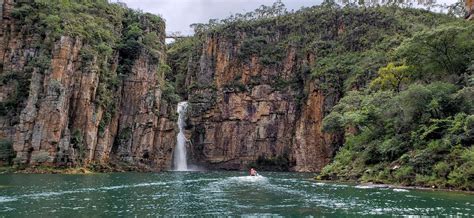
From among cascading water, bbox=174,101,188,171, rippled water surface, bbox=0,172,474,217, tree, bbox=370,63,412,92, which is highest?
tree, bbox=370,63,412,92

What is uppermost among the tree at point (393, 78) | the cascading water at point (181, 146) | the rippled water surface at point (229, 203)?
the tree at point (393, 78)

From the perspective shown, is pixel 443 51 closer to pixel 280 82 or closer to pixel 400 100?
pixel 400 100

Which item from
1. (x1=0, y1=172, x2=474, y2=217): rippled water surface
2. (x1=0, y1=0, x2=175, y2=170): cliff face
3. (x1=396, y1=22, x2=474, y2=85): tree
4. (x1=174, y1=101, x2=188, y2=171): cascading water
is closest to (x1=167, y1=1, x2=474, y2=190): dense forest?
(x1=396, y1=22, x2=474, y2=85): tree

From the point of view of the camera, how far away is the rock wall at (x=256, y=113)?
3613 inches

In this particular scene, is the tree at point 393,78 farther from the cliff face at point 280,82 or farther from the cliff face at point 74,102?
the cliff face at point 74,102

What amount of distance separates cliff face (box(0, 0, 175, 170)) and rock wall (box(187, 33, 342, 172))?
590 inches

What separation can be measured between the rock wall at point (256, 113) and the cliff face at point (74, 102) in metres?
15.0

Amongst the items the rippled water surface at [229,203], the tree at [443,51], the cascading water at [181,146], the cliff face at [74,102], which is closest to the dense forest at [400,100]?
the tree at [443,51]

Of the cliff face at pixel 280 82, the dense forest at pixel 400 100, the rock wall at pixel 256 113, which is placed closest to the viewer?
the dense forest at pixel 400 100

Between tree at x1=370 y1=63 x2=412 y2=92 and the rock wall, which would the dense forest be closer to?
A: tree at x1=370 y1=63 x2=412 y2=92

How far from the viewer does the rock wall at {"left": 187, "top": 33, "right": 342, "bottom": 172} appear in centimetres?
9177

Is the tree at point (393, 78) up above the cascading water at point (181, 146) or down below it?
above

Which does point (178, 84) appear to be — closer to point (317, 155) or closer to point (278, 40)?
point (278, 40)

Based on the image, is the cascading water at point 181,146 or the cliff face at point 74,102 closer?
the cliff face at point 74,102
